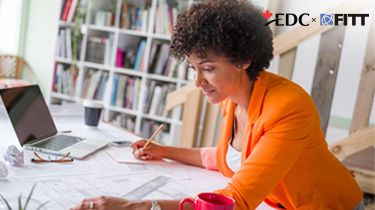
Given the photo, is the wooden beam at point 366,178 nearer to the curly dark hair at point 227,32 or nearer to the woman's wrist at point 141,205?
the curly dark hair at point 227,32

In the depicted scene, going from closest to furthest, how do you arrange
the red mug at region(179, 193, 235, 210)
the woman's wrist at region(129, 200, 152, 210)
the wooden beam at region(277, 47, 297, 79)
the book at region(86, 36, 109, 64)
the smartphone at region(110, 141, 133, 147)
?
1. the red mug at region(179, 193, 235, 210)
2. the woman's wrist at region(129, 200, 152, 210)
3. the smartphone at region(110, 141, 133, 147)
4. the wooden beam at region(277, 47, 297, 79)
5. the book at region(86, 36, 109, 64)

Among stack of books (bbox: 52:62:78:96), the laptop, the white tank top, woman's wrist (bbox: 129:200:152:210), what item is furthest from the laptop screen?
stack of books (bbox: 52:62:78:96)

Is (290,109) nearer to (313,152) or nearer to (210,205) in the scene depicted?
(313,152)

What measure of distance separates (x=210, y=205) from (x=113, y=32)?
3.00 meters

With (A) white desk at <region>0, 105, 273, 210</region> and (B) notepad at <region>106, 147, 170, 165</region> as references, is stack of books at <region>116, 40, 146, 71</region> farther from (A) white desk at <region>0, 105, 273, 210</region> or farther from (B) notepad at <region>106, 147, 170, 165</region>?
(B) notepad at <region>106, 147, 170, 165</region>

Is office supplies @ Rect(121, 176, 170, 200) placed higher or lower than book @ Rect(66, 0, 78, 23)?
lower

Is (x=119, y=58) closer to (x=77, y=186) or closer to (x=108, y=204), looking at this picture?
(x=77, y=186)

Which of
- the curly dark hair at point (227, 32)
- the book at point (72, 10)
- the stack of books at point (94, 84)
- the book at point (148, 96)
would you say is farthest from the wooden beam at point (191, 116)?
the book at point (72, 10)

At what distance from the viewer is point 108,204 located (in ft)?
2.40

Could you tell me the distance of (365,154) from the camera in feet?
6.63

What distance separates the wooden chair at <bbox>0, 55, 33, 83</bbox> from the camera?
14.5ft

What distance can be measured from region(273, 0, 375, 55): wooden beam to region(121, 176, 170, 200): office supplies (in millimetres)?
1001

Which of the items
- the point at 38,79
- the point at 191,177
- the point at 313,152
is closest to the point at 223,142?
the point at 191,177

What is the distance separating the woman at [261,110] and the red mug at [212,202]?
0.34 ft
